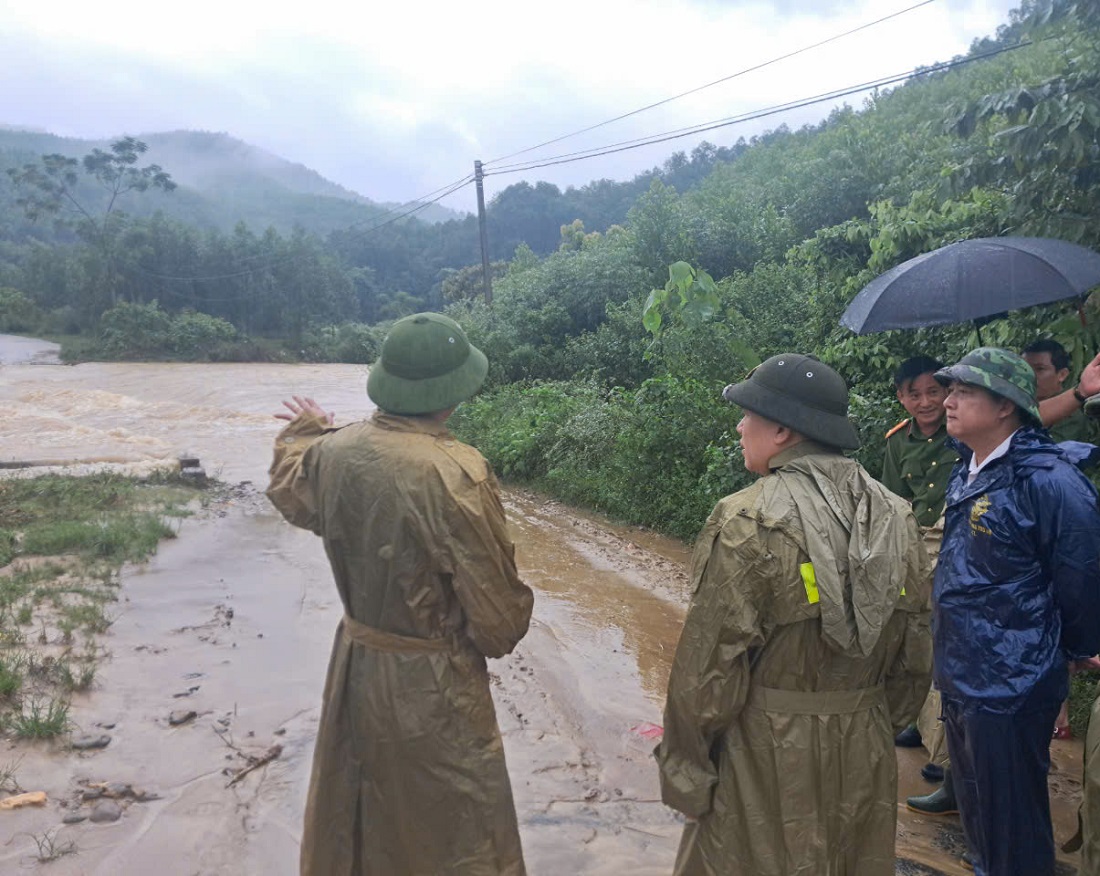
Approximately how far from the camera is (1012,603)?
8.81 ft

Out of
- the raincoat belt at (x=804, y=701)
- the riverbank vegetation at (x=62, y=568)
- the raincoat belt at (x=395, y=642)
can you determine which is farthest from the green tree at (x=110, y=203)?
the raincoat belt at (x=804, y=701)

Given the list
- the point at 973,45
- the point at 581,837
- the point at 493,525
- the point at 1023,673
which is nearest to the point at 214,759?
the point at 581,837

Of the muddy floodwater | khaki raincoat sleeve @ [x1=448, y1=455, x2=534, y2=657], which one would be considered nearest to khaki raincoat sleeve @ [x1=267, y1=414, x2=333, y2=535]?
khaki raincoat sleeve @ [x1=448, y1=455, x2=534, y2=657]

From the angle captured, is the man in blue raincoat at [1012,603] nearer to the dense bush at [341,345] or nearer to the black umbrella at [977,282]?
the black umbrella at [977,282]

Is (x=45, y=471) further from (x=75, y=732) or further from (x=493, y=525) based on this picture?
(x=493, y=525)

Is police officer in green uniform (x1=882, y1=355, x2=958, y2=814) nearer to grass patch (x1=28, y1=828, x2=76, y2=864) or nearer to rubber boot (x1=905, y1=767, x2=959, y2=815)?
rubber boot (x1=905, y1=767, x2=959, y2=815)

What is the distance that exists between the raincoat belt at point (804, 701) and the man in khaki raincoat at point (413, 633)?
728 millimetres

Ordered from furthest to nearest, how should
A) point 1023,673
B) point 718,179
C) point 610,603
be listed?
1. point 718,179
2. point 610,603
3. point 1023,673

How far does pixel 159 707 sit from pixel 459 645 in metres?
3.42

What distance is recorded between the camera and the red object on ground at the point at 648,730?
486cm

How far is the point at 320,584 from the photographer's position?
8055 millimetres

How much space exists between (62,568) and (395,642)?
6417mm

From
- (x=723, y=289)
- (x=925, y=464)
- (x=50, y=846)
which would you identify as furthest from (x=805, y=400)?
(x=723, y=289)

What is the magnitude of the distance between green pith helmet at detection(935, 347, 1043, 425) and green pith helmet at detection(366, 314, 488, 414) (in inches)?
62.6
